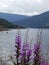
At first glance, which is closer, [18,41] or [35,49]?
[35,49]

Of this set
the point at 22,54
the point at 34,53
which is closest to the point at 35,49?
the point at 34,53

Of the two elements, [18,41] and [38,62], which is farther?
[18,41]

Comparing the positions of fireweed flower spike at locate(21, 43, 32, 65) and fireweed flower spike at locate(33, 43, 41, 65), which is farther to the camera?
fireweed flower spike at locate(21, 43, 32, 65)

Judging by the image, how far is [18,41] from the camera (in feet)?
18.3

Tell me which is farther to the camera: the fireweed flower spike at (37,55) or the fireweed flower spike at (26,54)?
the fireweed flower spike at (26,54)

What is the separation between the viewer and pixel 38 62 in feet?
16.7

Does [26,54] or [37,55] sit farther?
[26,54]

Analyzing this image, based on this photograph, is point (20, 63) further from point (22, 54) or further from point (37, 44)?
point (37, 44)

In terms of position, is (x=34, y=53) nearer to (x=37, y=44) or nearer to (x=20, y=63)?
(x=37, y=44)

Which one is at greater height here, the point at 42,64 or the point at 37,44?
the point at 37,44

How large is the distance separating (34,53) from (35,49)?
92 millimetres

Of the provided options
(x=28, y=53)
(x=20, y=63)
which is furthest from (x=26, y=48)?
(x=20, y=63)

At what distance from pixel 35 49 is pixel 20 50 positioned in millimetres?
622

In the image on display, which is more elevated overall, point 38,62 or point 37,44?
point 37,44
